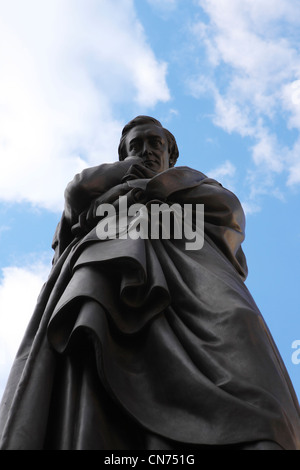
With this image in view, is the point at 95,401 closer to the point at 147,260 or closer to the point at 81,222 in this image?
the point at 147,260

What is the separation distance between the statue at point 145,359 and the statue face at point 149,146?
5.47 ft

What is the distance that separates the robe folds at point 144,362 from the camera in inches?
151

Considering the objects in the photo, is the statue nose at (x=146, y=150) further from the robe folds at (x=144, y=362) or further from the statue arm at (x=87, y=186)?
the robe folds at (x=144, y=362)

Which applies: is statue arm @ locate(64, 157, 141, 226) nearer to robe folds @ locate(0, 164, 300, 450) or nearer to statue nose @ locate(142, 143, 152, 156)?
statue nose @ locate(142, 143, 152, 156)

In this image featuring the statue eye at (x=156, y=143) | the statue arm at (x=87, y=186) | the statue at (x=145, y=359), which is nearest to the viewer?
the statue at (x=145, y=359)

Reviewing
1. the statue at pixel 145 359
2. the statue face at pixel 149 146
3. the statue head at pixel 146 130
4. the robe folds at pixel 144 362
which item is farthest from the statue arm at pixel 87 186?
the statue head at pixel 146 130

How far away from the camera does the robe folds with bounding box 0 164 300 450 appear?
12.6 feet

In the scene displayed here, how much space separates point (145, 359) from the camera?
4336 mm

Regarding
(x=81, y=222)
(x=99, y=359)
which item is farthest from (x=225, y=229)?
(x=99, y=359)

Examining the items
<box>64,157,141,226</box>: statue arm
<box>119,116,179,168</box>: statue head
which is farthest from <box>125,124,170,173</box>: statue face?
<box>64,157,141,226</box>: statue arm

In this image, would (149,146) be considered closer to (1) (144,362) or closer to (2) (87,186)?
(2) (87,186)

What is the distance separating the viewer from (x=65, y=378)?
4215 mm

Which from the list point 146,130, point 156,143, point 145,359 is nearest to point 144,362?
point 145,359
